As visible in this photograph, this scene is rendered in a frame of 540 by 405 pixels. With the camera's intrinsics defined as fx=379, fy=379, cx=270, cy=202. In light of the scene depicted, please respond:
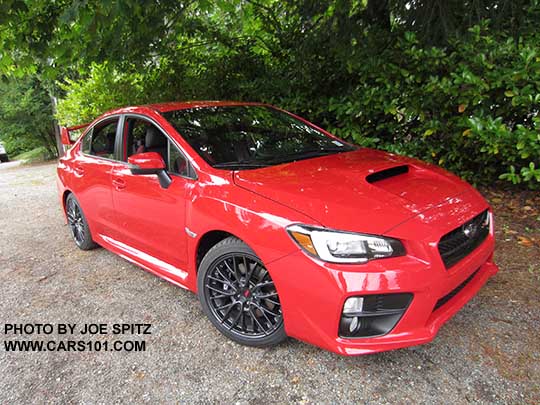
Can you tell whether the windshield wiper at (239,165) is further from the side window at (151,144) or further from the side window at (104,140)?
the side window at (104,140)

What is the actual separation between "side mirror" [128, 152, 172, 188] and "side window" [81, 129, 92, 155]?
1.54m

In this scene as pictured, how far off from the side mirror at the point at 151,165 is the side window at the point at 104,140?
927 mm

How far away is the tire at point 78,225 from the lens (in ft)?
13.2

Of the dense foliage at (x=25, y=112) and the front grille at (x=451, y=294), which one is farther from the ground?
the dense foliage at (x=25, y=112)

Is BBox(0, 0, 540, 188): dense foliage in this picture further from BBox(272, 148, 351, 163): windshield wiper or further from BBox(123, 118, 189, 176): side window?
BBox(272, 148, 351, 163): windshield wiper

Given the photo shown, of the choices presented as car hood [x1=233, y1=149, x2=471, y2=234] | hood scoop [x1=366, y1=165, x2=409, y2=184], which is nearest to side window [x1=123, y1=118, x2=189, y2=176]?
car hood [x1=233, y1=149, x2=471, y2=234]

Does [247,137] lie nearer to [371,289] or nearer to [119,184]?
[119,184]

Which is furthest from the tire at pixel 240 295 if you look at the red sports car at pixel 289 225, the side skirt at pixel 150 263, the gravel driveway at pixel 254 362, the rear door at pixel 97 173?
the rear door at pixel 97 173

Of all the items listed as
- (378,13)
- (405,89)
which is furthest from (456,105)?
(378,13)

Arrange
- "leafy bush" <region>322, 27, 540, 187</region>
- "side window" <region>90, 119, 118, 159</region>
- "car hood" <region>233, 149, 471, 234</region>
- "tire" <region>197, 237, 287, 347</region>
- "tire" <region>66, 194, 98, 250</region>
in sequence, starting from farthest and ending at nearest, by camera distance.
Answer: "tire" <region>66, 194, 98, 250</region> < "side window" <region>90, 119, 118, 159</region> < "leafy bush" <region>322, 27, 540, 187</region> < "tire" <region>197, 237, 287, 347</region> < "car hood" <region>233, 149, 471, 234</region>

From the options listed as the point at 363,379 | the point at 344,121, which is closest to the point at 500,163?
the point at 344,121

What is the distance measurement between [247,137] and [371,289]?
166cm

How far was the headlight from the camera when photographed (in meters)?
1.91

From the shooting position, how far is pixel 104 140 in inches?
145
